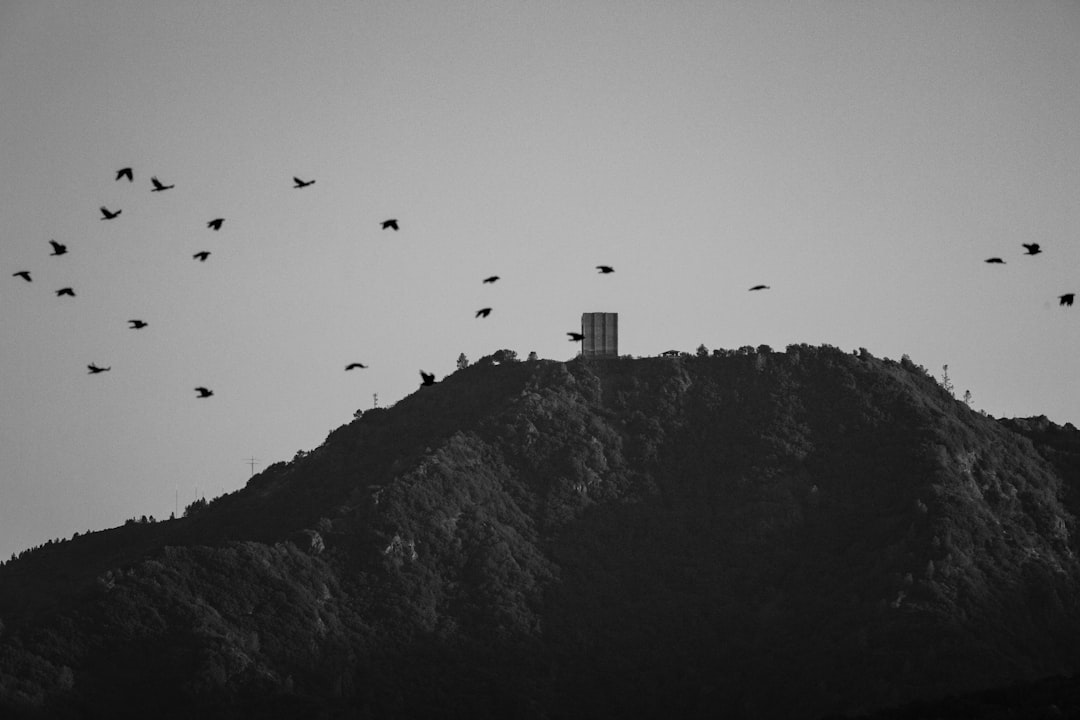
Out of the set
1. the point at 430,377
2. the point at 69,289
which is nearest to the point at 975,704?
the point at 430,377

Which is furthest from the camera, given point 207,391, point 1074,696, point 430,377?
point 1074,696

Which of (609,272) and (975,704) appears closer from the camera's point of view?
(609,272)

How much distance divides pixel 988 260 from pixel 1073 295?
5.30 m

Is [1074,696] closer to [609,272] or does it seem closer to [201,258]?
[609,272]

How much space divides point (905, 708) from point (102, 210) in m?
68.4

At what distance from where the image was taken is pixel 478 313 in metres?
139

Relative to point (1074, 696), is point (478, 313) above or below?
above

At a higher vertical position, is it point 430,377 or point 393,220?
point 393,220

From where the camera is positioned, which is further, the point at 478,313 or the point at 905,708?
the point at 905,708

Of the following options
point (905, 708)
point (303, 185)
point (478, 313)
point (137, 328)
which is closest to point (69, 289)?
point (137, 328)

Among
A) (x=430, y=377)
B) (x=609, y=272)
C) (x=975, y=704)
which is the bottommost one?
(x=975, y=704)

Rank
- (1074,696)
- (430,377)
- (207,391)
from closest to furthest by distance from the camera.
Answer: (430,377), (207,391), (1074,696)

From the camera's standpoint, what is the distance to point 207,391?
138 metres

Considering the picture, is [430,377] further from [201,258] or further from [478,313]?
[201,258]
